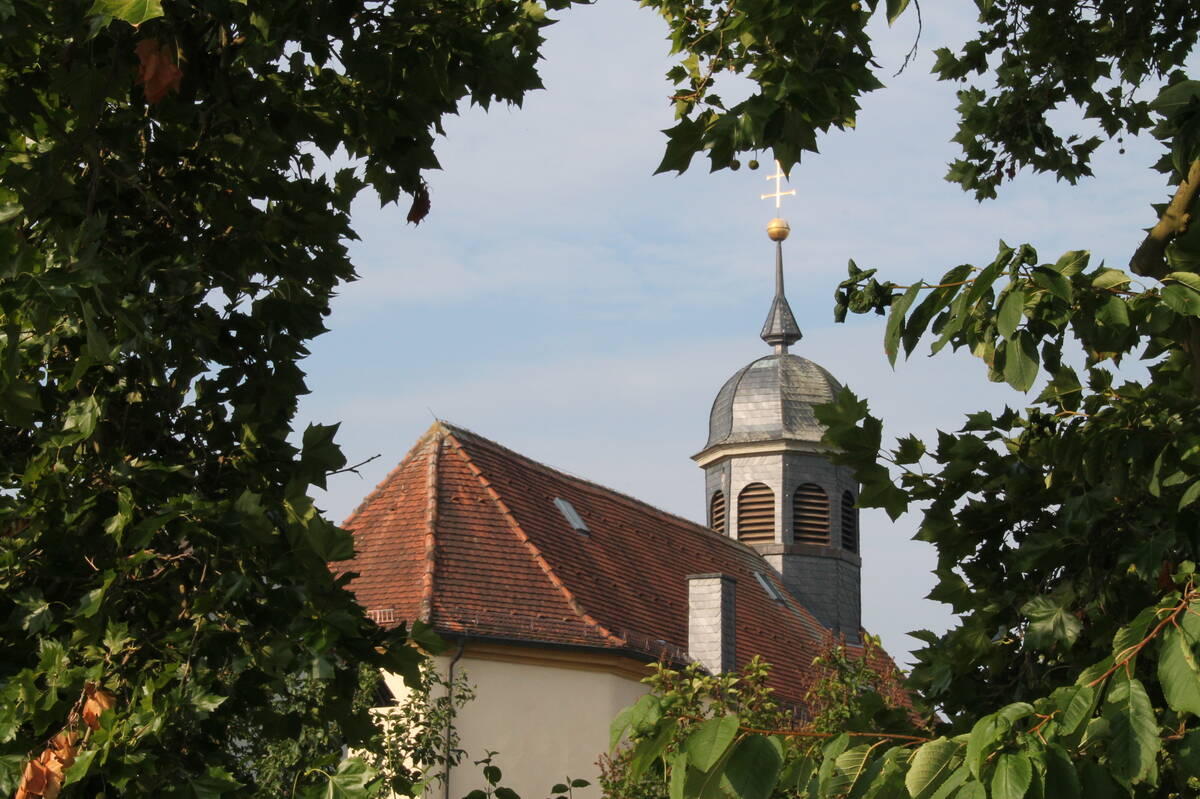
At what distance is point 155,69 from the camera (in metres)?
4.21

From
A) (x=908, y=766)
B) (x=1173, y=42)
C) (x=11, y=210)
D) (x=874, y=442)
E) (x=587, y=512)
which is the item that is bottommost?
(x=908, y=766)

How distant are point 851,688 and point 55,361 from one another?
1264 cm

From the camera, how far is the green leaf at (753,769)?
313 centimetres

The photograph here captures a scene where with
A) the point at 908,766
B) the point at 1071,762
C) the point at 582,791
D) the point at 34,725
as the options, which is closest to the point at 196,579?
the point at 34,725

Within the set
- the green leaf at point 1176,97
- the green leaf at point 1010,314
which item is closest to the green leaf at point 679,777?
the green leaf at point 1010,314

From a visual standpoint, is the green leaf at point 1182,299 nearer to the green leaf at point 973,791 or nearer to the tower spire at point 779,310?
the green leaf at point 973,791

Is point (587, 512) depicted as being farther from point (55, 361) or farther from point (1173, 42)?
point (55, 361)

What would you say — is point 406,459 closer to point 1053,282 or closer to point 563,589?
point 563,589

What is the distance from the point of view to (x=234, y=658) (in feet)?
13.1

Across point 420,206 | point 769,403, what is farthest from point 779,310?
point 420,206

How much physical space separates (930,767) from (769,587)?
2945 cm

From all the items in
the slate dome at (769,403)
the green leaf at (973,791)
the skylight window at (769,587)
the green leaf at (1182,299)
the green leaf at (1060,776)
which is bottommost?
the green leaf at (973,791)

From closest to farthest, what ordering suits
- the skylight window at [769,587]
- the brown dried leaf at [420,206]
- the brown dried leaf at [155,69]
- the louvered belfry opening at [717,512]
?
the brown dried leaf at [155,69]
the brown dried leaf at [420,206]
the skylight window at [769,587]
the louvered belfry opening at [717,512]

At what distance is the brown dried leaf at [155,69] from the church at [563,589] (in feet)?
41.0
